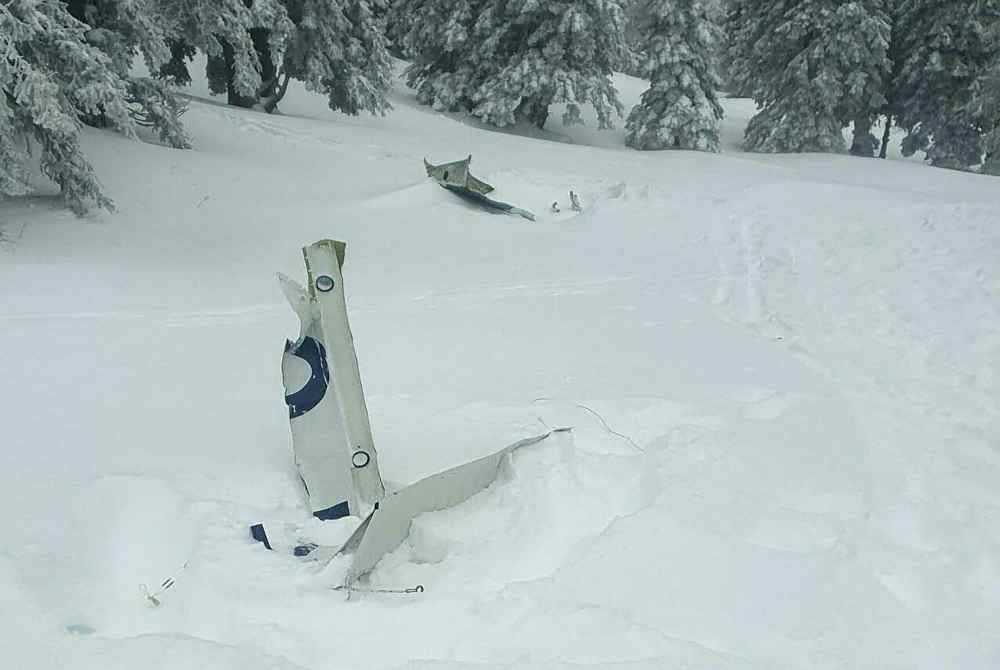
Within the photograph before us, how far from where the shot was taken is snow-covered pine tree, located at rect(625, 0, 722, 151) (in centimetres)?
1806

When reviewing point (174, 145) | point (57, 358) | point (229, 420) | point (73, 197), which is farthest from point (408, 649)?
point (174, 145)

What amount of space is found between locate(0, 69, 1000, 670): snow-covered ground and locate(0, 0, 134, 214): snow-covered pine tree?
0.55 meters

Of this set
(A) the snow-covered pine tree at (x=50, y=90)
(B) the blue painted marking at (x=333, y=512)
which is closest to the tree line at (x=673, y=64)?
(A) the snow-covered pine tree at (x=50, y=90)

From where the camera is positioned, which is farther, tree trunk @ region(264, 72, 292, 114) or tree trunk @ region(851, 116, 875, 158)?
tree trunk @ region(851, 116, 875, 158)

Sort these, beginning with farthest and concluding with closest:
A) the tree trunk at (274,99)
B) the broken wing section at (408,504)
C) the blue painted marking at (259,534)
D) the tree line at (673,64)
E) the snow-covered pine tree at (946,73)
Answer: the snow-covered pine tree at (946,73), the tree trunk at (274,99), the tree line at (673,64), the blue painted marking at (259,534), the broken wing section at (408,504)

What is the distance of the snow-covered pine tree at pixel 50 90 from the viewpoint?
6086mm

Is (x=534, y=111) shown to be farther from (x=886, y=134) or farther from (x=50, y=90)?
(x=50, y=90)

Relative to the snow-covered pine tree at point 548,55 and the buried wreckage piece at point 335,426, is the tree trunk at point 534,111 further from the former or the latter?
the buried wreckage piece at point 335,426

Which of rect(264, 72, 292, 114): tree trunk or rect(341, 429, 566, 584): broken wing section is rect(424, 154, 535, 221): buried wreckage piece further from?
rect(264, 72, 292, 114): tree trunk

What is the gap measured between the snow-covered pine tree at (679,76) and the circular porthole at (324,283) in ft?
53.2

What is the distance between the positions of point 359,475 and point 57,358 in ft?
8.47

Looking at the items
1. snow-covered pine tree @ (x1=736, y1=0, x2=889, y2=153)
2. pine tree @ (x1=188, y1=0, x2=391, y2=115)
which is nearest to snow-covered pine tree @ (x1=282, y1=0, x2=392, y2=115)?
pine tree @ (x1=188, y1=0, x2=391, y2=115)

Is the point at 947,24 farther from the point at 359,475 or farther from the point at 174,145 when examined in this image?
the point at 359,475

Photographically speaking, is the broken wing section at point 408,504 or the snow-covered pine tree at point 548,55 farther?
the snow-covered pine tree at point 548,55
